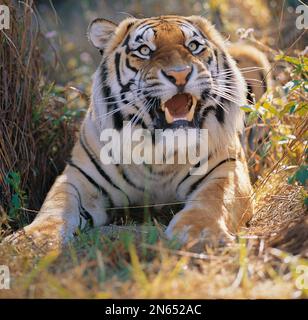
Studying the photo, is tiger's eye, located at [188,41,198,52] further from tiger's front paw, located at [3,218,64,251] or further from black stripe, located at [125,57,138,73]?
tiger's front paw, located at [3,218,64,251]

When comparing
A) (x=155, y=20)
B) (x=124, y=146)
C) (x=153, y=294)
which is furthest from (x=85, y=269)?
(x=155, y=20)

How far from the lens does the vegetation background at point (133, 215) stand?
252cm

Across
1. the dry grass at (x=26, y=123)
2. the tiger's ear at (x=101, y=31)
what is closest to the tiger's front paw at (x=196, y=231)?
the dry grass at (x=26, y=123)

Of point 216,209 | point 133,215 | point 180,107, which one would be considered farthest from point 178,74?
point 133,215

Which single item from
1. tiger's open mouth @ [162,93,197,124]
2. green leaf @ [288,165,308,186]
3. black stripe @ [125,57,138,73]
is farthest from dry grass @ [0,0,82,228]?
green leaf @ [288,165,308,186]

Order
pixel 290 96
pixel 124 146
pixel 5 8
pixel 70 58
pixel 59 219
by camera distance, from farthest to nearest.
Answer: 1. pixel 70 58
2. pixel 290 96
3. pixel 5 8
4. pixel 124 146
5. pixel 59 219

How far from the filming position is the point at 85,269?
2725mm

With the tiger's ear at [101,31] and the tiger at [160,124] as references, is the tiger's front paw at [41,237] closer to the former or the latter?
the tiger at [160,124]

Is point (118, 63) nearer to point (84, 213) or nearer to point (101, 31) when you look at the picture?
point (101, 31)

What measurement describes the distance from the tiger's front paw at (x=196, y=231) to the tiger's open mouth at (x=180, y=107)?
19.3 inches

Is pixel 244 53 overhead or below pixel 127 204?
overhead

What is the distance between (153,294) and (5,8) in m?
2.24
